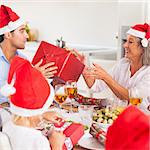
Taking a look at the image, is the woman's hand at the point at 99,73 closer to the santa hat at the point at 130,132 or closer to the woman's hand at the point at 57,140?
the woman's hand at the point at 57,140

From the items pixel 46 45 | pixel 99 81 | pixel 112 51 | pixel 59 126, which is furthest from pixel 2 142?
pixel 112 51

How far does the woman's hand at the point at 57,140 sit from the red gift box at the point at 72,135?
0.03 meters

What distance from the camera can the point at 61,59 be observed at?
1.99 metres

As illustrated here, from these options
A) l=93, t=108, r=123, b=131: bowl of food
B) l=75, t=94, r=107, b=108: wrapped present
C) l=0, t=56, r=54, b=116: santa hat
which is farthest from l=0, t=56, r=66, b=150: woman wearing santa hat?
l=75, t=94, r=107, b=108: wrapped present

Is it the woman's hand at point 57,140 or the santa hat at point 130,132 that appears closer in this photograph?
the santa hat at point 130,132

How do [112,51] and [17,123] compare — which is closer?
[17,123]

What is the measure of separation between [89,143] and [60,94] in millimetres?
486

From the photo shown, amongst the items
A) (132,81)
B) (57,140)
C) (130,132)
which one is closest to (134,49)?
(132,81)

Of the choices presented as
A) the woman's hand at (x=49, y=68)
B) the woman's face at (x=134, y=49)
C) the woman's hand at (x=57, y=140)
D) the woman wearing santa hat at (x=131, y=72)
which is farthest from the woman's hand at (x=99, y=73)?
the woman's hand at (x=57, y=140)

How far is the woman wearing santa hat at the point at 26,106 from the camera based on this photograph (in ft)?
4.49

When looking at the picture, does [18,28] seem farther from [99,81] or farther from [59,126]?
[59,126]

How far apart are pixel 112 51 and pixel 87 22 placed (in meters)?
0.58

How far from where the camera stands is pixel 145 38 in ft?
8.17

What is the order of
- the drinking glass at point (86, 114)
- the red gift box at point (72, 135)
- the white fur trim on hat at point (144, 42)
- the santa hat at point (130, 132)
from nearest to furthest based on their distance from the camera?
1. the santa hat at point (130, 132)
2. the red gift box at point (72, 135)
3. the drinking glass at point (86, 114)
4. the white fur trim on hat at point (144, 42)
